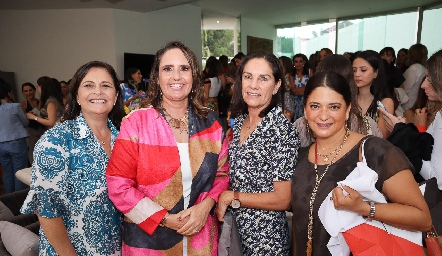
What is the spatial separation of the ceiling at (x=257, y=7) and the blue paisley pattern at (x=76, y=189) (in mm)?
5965

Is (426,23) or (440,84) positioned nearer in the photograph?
(440,84)

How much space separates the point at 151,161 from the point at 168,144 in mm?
Answer: 106

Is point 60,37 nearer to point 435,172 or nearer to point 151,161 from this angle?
point 151,161

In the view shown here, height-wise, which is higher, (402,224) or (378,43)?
(378,43)

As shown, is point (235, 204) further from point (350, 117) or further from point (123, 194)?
point (350, 117)

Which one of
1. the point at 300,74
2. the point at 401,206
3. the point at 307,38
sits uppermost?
the point at 307,38

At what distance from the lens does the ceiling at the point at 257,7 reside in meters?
6.90

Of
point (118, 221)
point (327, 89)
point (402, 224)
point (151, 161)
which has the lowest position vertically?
point (118, 221)

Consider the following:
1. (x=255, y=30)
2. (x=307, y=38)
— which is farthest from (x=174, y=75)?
(x=307, y=38)

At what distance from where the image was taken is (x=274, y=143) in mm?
1543

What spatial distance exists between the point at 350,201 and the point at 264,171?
1.50 feet

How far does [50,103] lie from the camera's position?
456 centimetres

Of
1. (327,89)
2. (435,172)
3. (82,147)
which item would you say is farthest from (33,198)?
(435,172)

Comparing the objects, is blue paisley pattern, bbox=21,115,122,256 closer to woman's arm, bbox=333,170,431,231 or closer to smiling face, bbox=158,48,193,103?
smiling face, bbox=158,48,193,103
